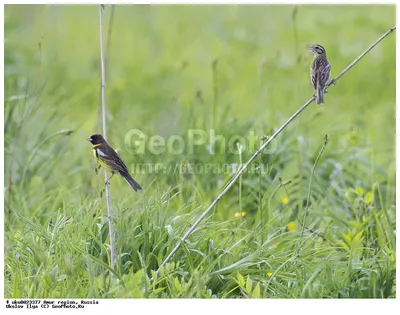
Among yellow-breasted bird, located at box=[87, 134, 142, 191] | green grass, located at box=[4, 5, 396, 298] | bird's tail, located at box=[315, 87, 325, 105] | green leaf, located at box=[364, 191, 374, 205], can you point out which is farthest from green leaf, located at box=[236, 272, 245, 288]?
green leaf, located at box=[364, 191, 374, 205]

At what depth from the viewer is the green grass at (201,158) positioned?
169 inches

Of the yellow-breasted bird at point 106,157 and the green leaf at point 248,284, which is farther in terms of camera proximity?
the yellow-breasted bird at point 106,157

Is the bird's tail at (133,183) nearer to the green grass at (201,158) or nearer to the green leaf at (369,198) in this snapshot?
the green grass at (201,158)

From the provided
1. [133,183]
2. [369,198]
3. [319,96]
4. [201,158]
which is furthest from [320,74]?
[201,158]

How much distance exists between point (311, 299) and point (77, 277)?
3.76 ft

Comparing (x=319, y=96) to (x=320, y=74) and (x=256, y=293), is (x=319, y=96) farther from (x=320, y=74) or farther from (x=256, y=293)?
(x=256, y=293)

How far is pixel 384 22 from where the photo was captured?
23.3 ft

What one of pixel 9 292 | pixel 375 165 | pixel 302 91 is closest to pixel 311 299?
pixel 9 292

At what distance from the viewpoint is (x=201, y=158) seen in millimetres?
5695

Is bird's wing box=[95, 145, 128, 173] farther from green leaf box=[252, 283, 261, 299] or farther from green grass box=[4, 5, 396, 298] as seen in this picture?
green leaf box=[252, 283, 261, 299]

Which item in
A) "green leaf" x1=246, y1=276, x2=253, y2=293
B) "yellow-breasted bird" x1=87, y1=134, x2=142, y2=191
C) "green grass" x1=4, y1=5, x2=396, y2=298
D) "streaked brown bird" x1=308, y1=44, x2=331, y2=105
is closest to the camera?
"green leaf" x1=246, y1=276, x2=253, y2=293

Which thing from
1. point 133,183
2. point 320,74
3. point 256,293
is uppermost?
point 320,74

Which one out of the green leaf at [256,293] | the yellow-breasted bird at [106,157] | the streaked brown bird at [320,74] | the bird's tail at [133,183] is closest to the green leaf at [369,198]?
the streaked brown bird at [320,74]

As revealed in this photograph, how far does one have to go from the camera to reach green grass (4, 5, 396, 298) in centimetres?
429
